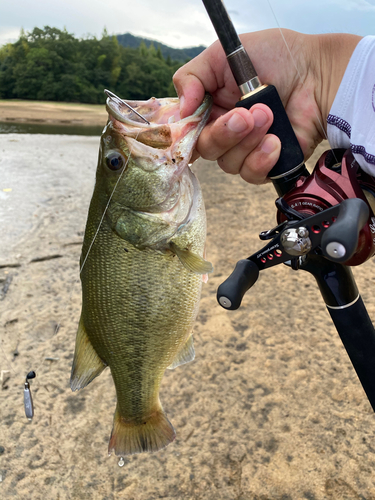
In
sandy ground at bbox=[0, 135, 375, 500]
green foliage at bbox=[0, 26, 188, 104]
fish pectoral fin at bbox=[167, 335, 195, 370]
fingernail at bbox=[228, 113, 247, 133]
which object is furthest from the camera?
green foliage at bbox=[0, 26, 188, 104]

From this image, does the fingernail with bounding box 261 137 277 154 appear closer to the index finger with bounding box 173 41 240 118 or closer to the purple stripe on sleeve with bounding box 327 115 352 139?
the purple stripe on sleeve with bounding box 327 115 352 139

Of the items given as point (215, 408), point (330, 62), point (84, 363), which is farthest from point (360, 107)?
point (215, 408)

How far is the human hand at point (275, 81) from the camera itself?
1615mm

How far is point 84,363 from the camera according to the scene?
67.6 inches

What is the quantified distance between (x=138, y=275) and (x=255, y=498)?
1.57m

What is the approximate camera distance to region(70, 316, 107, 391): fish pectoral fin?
5.55 ft

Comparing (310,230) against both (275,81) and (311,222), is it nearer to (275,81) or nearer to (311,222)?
(311,222)

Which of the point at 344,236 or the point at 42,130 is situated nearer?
the point at 344,236

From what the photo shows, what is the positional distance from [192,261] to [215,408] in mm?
1709

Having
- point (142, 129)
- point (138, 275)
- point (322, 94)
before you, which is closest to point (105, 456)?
point (138, 275)

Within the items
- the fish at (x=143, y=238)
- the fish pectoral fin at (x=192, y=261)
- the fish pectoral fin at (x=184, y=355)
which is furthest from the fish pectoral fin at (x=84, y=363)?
the fish pectoral fin at (x=192, y=261)

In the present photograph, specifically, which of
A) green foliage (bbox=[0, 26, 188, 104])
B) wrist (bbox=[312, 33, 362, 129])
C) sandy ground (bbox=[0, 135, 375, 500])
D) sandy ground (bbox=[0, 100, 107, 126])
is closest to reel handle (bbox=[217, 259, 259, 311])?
wrist (bbox=[312, 33, 362, 129])

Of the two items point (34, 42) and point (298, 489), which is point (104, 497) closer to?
point (298, 489)

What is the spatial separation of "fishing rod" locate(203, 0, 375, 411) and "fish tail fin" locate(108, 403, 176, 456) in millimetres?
954
